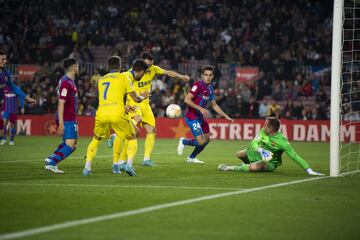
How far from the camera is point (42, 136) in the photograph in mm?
30391

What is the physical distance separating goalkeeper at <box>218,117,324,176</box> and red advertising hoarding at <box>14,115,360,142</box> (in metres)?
15.8

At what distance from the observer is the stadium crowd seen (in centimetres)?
3175

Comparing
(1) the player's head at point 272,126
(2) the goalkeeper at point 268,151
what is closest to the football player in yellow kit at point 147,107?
(2) the goalkeeper at point 268,151

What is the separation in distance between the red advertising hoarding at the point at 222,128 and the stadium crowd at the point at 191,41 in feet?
1.97

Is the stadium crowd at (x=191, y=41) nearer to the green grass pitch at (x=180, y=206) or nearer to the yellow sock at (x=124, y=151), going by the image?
the yellow sock at (x=124, y=151)

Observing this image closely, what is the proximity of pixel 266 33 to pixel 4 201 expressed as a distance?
26889 mm

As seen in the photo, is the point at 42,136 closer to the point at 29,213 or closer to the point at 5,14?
the point at 5,14

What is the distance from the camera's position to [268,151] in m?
13.5

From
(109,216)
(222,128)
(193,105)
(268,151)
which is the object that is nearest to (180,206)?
(109,216)

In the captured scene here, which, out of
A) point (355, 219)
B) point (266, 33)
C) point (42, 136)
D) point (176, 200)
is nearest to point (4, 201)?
point (176, 200)

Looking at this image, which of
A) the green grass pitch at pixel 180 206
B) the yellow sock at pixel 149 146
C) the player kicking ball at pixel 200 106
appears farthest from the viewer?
the player kicking ball at pixel 200 106

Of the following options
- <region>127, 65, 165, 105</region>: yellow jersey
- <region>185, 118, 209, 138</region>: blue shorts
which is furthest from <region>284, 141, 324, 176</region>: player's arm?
<region>127, 65, 165, 105</region>: yellow jersey

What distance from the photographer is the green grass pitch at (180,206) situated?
22.6 feet

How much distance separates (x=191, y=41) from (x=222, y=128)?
19.6 ft
